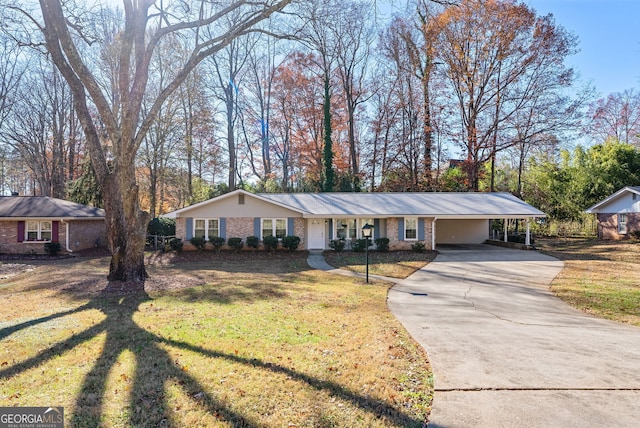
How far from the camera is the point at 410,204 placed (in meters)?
21.8

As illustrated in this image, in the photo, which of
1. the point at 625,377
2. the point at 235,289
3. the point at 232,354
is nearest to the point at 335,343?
the point at 232,354

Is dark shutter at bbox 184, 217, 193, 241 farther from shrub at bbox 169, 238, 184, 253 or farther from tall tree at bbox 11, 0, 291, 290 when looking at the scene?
tall tree at bbox 11, 0, 291, 290

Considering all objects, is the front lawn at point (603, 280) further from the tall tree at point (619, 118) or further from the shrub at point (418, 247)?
the tall tree at point (619, 118)

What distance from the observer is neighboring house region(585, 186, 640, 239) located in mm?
22984

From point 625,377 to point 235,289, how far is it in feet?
29.3

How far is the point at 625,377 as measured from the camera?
→ 411 centimetres

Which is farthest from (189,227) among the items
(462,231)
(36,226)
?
(462,231)

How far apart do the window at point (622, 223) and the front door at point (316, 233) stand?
20.3 m

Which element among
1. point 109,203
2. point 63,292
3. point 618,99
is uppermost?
point 618,99

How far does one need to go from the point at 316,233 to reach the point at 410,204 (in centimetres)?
603

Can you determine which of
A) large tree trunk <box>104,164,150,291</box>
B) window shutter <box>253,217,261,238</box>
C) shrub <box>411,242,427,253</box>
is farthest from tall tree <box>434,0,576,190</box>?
large tree trunk <box>104,164,150,291</box>

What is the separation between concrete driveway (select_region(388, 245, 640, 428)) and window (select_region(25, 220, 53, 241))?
21.1 meters

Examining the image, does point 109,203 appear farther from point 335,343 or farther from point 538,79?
point 538,79

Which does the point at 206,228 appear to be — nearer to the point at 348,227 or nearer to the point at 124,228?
the point at 348,227
